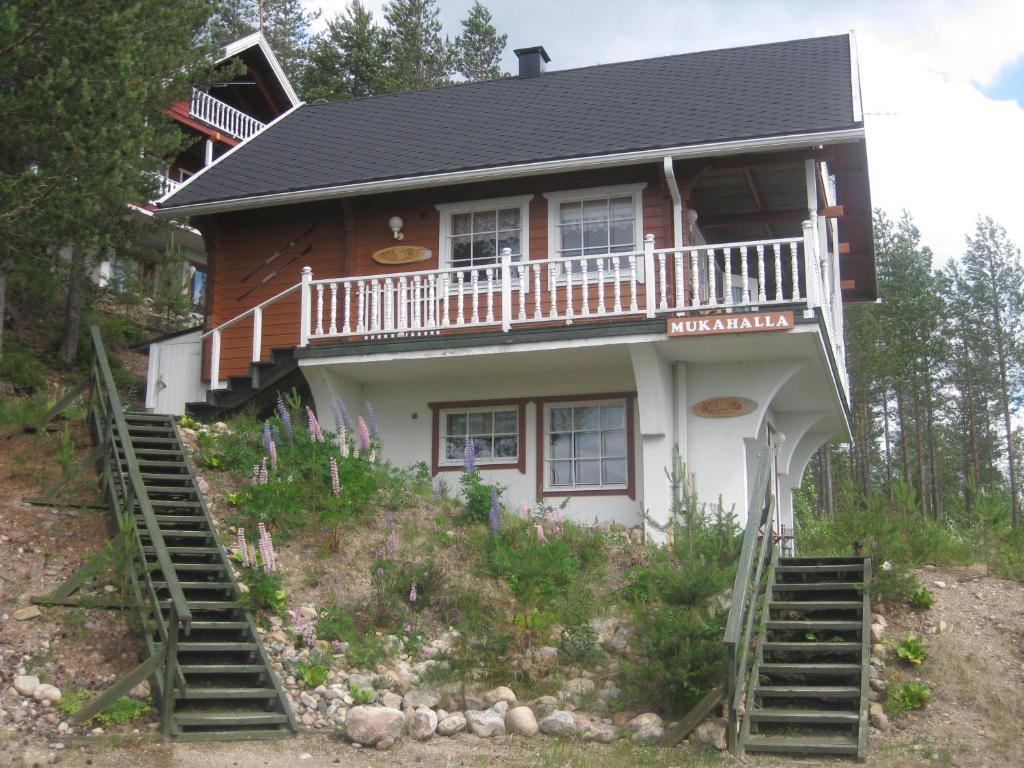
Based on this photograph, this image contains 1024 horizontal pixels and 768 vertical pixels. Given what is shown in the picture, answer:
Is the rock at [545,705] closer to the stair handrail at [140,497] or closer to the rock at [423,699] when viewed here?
the rock at [423,699]

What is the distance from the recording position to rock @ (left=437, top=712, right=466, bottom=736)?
9.52m

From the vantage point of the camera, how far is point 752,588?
9953 mm

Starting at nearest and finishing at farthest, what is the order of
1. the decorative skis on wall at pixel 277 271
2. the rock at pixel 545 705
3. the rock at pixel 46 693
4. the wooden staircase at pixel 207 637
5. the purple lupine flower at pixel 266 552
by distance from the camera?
the rock at pixel 46 693
the wooden staircase at pixel 207 637
the rock at pixel 545 705
the purple lupine flower at pixel 266 552
the decorative skis on wall at pixel 277 271

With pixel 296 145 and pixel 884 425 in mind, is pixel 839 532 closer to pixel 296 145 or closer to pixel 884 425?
pixel 296 145

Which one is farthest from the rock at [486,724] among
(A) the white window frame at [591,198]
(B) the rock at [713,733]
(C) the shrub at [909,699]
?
(A) the white window frame at [591,198]

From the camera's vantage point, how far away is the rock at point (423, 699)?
32.9 feet

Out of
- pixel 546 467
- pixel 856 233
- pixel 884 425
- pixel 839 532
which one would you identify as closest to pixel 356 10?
pixel 884 425

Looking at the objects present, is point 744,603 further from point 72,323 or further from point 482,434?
point 72,323

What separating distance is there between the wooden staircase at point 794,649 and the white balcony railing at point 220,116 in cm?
2473

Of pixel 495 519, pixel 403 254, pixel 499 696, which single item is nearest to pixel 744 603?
pixel 499 696

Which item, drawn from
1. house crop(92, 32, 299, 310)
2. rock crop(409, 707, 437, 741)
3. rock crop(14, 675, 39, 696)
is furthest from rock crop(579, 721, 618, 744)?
house crop(92, 32, 299, 310)

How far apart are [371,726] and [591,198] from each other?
8711mm

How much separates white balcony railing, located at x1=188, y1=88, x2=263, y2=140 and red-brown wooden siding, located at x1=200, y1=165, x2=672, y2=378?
15203 millimetres

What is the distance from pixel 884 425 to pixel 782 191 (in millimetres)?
27302
